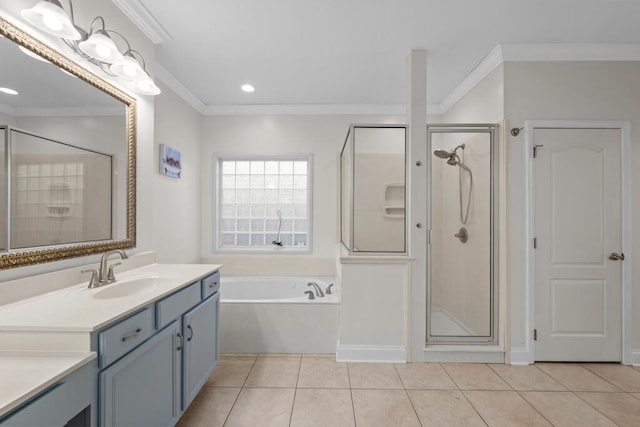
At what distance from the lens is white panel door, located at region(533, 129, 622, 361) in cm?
253

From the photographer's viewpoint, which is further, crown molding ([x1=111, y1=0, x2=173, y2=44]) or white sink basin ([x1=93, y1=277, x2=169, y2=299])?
crown molding ([x1=111, y1=0, x2=173, y2=44])

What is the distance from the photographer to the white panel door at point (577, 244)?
99.4 inches

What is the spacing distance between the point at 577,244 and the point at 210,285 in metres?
2.98

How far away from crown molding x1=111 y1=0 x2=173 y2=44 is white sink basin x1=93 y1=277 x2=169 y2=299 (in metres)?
1.79

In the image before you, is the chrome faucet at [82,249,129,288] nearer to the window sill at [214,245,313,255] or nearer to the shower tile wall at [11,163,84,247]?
the shower tile wall at [11,163,84,247]

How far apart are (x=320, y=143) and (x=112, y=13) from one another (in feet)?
7.87

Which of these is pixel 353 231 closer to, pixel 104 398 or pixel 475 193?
pixel 475 193

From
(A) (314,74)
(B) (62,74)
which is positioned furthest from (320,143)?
(B) (62,74)

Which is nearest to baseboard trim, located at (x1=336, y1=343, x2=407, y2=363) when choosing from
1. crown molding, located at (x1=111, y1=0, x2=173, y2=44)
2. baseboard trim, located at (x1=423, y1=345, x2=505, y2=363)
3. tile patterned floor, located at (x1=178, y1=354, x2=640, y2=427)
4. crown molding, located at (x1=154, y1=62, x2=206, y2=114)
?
tile patterned floor, located at (x1=178, y1=354, x2=640, y2=427)

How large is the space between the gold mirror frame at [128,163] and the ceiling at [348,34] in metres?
0.61

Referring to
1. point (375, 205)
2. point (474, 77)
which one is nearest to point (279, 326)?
point (375, 205)

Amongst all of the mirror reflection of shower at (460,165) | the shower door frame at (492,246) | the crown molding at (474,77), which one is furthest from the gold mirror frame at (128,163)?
the crown molding at (474,77)

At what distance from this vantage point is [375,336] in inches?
103

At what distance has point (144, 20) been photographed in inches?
84.5
